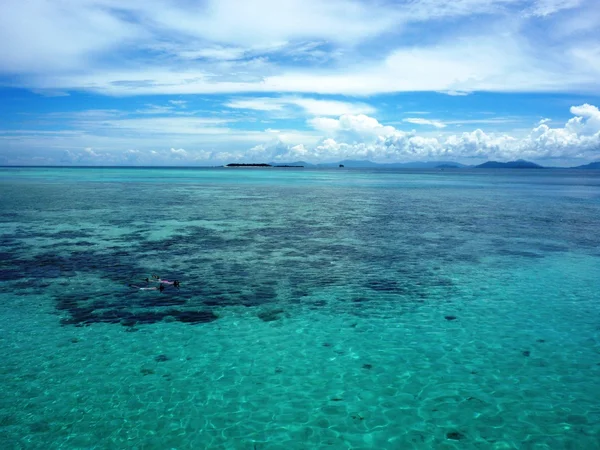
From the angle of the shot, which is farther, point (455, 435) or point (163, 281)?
point (163, 281)

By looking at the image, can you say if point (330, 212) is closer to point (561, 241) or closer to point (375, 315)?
point (561, 241)

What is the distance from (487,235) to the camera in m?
39.5

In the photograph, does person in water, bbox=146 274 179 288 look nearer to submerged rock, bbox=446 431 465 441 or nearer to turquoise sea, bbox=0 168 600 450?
turquoise sea, bbox=0 168 600 450

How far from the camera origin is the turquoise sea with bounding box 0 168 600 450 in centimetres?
1191

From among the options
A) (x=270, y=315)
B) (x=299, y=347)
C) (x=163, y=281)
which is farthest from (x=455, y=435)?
(x=163, y=281)

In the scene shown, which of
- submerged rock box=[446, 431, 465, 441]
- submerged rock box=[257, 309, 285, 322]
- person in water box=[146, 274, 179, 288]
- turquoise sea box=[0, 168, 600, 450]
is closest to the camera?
submerged rock box=[446, 431, 465, 441]

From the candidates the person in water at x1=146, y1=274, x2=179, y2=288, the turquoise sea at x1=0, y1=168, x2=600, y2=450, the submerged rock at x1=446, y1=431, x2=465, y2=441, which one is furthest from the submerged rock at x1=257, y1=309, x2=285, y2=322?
the submerged rock at x1=446, y1=431, x2=465, y2=441

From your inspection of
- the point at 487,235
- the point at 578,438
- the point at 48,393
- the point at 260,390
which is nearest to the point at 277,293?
the point at 260,390

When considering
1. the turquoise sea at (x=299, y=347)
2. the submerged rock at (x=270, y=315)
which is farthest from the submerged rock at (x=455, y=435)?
the submerged rock at (x=270, y=315)

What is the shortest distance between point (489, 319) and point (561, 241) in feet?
73.0

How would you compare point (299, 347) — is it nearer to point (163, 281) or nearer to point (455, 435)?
point (455, 435)

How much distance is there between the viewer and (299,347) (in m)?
16.6

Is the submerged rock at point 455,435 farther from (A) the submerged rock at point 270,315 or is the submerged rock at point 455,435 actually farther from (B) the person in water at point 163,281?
(B) the person in water at point 163,281

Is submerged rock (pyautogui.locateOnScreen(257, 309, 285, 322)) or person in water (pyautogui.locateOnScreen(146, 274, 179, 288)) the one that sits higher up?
person in water (pyautogui.locateOnScreen(146, 274, 179, 288))
